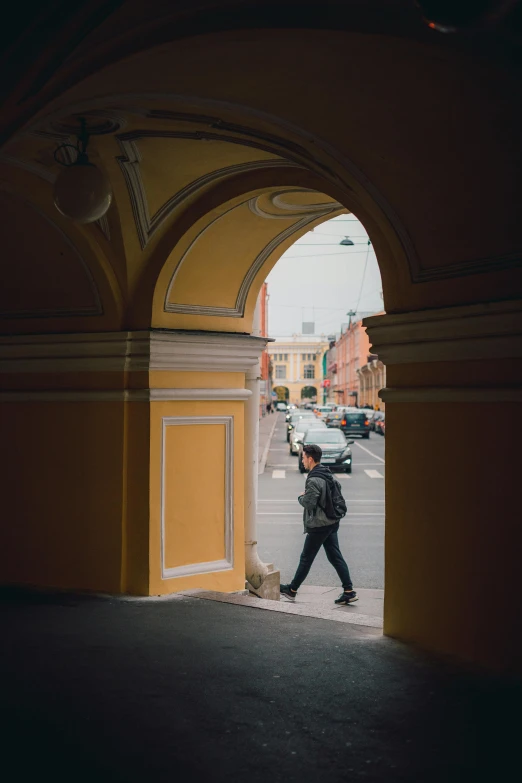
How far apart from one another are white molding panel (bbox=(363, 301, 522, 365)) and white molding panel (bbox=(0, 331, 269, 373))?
219 centimetres

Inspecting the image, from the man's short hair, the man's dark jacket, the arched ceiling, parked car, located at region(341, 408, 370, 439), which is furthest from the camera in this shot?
parked car, located at region(341, 408, 370, 439)

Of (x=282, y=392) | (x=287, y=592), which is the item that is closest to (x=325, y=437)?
(x=287, y=592)

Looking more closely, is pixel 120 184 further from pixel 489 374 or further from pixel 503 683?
pixel 503 683

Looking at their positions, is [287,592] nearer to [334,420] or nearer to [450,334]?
[450,334]

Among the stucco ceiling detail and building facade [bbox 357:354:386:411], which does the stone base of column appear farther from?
building facade [bbox 357:354:386:411]

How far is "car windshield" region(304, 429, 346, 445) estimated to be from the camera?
24203 millimetres

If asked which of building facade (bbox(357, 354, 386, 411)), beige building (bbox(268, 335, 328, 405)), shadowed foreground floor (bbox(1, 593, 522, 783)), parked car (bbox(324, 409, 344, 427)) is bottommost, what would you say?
shadowed foreground floor (bbox(1, 593, 522, 783))

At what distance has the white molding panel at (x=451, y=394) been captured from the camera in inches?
170

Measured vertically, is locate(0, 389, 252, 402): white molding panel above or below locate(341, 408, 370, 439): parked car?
above

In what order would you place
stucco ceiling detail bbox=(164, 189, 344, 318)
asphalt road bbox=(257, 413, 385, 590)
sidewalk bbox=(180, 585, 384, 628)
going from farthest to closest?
asphalt road bbox=(257, 413, 385, 590) → stucco ceiling detail bbox=(164, 189, 344, 318) → sidewalk bbox=(180, 585, 384, 628)

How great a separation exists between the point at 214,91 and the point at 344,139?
83cm

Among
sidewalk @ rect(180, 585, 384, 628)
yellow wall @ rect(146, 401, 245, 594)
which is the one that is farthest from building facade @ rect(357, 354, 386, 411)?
yellow wall @ rect(146, 401, 245, 594)

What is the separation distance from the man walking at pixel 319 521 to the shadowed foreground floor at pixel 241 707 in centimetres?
248

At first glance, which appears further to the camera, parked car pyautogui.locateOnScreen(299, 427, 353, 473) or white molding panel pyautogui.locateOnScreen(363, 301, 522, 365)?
parked car pyautogui.locateOnScreen(299, 427, 353, 473)
